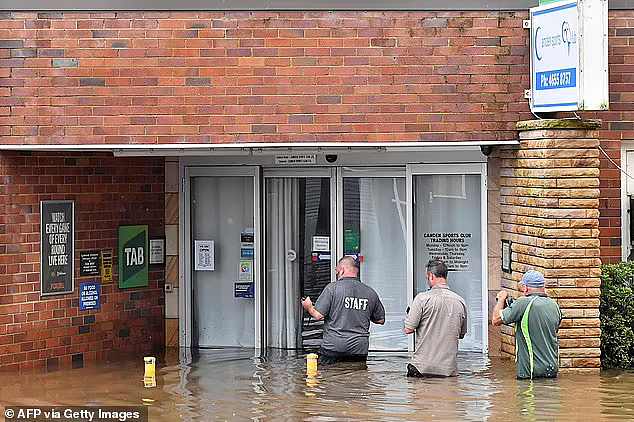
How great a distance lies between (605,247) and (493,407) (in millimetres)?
3633

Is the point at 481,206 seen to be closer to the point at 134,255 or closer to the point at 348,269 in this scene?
the point at 348,269

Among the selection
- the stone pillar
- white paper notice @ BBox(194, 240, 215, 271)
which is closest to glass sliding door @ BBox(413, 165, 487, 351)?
the stone pillar

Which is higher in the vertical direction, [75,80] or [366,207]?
[75,80]

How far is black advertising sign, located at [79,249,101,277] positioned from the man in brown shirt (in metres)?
4.44

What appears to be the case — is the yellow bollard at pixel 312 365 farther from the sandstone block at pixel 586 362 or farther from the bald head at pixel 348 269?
the sandstone block at pixel 586 362

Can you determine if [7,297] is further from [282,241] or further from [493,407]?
[493,407]

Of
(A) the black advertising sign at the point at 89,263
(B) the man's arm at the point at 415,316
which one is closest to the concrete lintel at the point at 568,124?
(B) the man's arm at the point at 415,316

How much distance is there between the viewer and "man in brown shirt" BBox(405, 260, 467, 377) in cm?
1207

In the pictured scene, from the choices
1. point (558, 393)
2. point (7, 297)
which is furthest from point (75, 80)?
point (558, 393)

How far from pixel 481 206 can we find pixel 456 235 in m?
0.49

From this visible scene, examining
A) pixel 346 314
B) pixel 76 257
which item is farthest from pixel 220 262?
pixel 346 314

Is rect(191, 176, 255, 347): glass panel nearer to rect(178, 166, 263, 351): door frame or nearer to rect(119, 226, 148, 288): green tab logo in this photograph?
rect(178, 166, 263, 351): door frame

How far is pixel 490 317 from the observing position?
14.2 meters

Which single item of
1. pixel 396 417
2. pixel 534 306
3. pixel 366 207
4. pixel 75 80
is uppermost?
pixel 75 80
